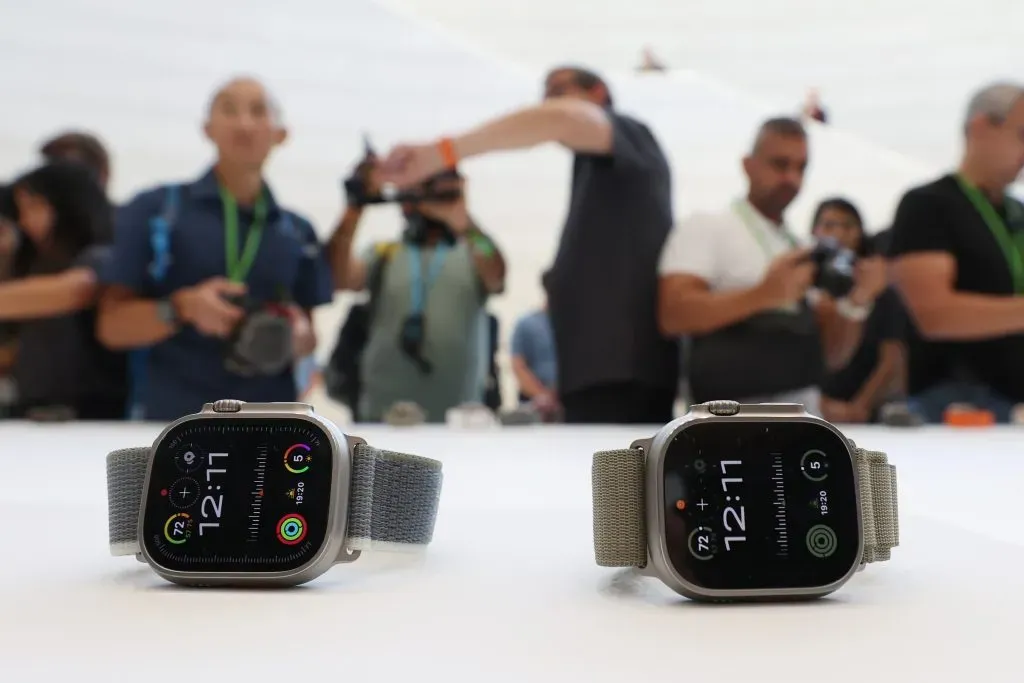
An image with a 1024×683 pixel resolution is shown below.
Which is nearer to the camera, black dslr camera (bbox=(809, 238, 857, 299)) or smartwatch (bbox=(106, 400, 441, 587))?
smartwatch (bbox=(106, 400, 441, 587))

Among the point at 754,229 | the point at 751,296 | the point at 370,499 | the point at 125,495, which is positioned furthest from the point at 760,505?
the point at 754,229

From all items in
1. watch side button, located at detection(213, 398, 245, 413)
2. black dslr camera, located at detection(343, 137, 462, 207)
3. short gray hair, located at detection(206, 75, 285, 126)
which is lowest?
watch side button, located at detection(213, 398, 245, 413)

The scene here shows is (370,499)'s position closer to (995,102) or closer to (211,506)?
(211,506)

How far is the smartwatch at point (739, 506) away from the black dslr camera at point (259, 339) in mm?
1011

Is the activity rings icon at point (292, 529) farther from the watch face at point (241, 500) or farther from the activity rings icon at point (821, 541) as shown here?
the activity rings icon at point (821, 541)

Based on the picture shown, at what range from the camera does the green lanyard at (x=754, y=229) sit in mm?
1360

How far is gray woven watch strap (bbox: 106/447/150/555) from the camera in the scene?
16.2 inches

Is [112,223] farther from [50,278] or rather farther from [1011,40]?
[1011,40]

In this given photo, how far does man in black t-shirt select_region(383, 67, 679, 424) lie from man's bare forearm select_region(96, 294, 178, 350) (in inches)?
21.6

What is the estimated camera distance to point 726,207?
1391 millimetres

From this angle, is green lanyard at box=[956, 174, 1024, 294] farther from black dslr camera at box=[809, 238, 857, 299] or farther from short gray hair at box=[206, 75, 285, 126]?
short gray hair at box=[206, 75, 285, 126]

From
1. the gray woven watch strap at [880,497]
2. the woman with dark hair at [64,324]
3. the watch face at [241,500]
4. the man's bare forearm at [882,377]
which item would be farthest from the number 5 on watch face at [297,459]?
the man's bare forearm at [882,377]

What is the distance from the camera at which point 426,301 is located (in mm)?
1619

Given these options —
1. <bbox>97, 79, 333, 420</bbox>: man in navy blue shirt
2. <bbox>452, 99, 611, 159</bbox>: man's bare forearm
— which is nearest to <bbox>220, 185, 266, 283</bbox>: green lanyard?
<bbox>97, 79, 333, 420</bbox>: man in navy blue shirt
